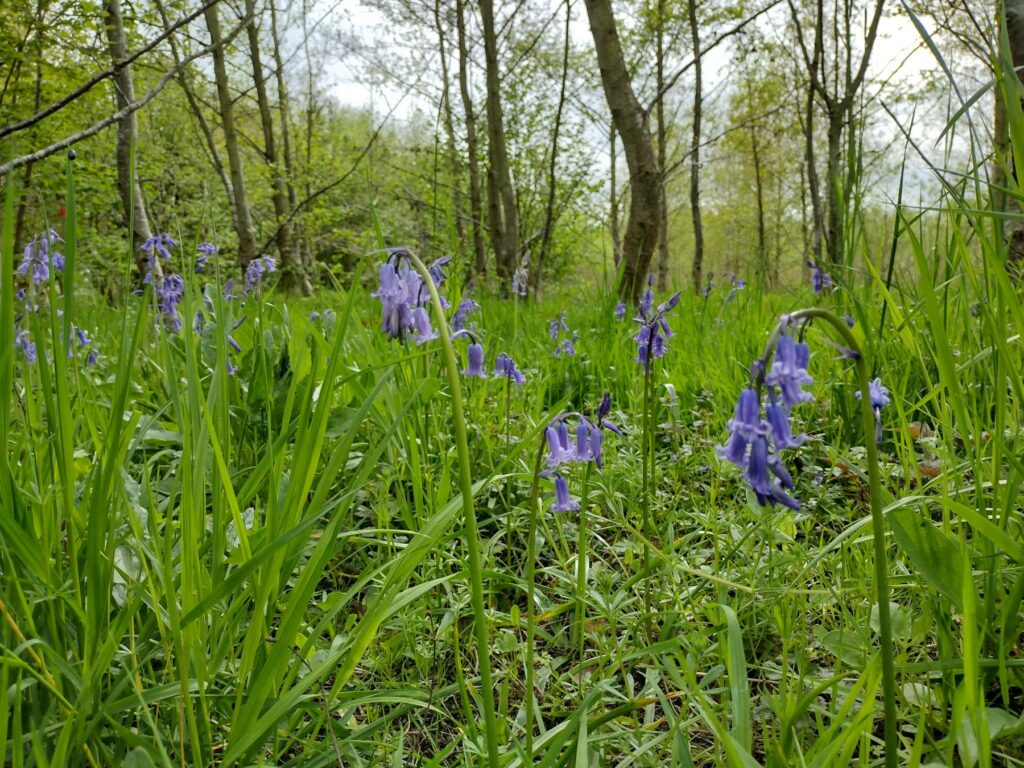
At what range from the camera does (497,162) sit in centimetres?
928

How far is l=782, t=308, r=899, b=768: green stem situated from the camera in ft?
2.77

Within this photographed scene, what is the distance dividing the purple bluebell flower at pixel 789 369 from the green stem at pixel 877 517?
2cm

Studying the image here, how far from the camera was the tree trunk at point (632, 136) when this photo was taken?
6.09 meters

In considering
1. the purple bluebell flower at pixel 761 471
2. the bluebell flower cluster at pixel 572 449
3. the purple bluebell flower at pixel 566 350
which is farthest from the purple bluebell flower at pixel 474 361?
the purple bluebell flower at pixel 566 350

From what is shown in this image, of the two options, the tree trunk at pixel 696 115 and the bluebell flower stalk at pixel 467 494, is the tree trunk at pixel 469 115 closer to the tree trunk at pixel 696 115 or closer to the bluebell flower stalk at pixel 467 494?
the tree trunk at pixel 696 115

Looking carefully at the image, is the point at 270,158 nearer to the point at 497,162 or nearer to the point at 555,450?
the point at 497,162

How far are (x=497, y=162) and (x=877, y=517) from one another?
9060 mm

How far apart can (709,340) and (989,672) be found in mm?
2672

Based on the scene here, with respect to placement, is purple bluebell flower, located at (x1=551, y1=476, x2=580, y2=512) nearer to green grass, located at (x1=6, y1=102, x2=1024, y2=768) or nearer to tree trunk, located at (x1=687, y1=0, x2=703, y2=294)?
green grass, located at (x1=6, y1=102, x2=1024, y2=768)

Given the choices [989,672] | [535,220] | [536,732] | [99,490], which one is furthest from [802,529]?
[535,220]

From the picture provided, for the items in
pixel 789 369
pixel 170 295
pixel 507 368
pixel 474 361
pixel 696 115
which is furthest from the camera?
pixel 696 115

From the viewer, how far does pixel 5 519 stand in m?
0.97

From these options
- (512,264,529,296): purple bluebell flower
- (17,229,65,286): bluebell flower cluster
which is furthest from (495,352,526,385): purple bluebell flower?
(512,264,529,296): purple bluebell flower

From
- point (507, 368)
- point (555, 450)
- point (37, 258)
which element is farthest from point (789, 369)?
point (37, 258)
